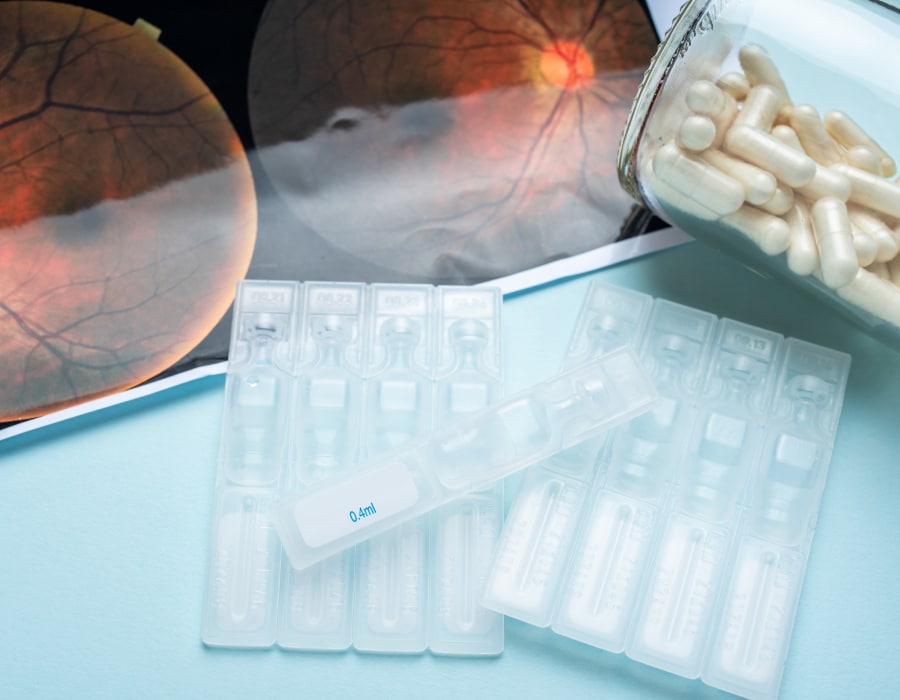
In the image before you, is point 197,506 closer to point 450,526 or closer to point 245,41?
point 450,526

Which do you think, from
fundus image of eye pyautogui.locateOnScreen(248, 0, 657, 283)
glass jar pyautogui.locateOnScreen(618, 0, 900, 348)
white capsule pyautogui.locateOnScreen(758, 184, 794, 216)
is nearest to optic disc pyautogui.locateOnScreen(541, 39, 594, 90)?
fundus image of eye pyautogui.locateOnScreen(248, 0, 657, 283)

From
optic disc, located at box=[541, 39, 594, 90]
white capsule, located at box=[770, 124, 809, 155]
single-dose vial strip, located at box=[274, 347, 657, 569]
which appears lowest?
single-dose vial strip, located at box=[274, 347, 657, 569]

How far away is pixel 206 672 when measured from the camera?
0.73 m

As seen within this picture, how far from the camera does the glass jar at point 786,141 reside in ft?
2.29

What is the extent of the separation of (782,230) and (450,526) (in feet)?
1.07

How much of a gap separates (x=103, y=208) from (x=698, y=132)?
0.49m

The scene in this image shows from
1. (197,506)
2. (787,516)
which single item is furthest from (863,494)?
(197,506)

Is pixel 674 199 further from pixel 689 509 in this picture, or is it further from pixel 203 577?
pixel 203 577

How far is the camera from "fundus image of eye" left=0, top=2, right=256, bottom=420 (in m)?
0.80

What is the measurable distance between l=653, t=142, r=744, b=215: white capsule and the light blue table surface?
15 centimetres

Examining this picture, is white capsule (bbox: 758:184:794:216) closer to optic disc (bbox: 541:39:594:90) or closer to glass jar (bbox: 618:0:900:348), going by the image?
glass jar (bbox: 618:0:900:348)

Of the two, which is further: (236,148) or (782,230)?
(236,148)

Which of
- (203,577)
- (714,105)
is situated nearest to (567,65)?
(714,105)

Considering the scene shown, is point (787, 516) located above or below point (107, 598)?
above
